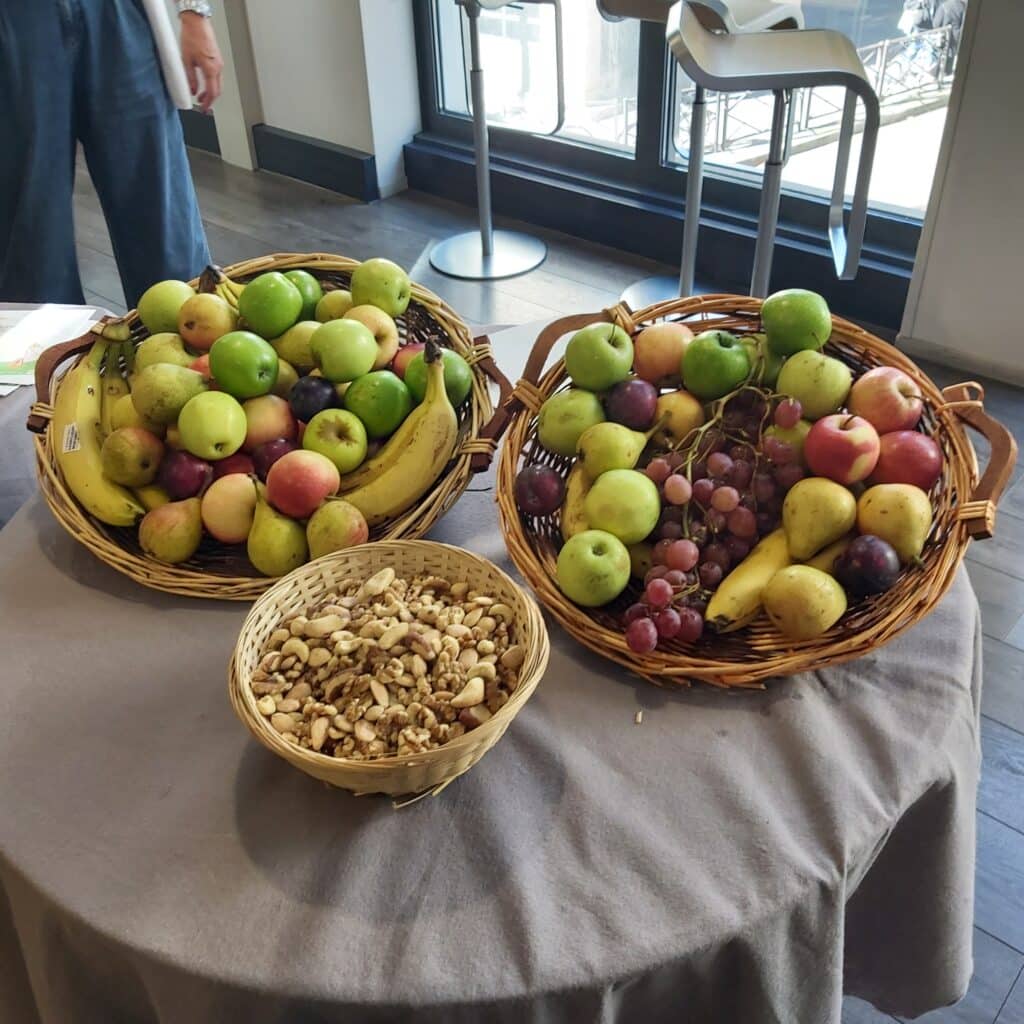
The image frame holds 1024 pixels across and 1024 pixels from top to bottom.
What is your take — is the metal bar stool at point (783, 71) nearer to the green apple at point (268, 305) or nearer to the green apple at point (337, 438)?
the green apple at point (268, 305)

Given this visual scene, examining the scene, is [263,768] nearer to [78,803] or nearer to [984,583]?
[78,803]

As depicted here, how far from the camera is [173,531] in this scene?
913 millimetres

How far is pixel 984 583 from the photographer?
1.73 meters

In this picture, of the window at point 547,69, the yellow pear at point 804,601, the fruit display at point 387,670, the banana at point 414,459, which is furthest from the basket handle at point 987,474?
the window at point 547,69

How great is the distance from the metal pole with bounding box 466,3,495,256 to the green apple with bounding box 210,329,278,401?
6.02ft

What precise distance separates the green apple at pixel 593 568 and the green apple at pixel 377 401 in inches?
10.2

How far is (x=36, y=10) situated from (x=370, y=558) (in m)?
1.41

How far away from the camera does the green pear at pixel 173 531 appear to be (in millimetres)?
915

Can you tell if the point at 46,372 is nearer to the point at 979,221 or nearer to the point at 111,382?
the point at 111,382

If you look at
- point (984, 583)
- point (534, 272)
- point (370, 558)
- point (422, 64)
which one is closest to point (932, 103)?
point (534, 272)

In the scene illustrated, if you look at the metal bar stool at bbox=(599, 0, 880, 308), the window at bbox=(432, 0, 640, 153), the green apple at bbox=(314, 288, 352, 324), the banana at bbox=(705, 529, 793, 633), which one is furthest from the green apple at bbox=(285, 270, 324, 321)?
the window at bbox=(432, 0, 640, 153)

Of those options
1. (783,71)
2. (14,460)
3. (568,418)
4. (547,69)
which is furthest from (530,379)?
(547,69)

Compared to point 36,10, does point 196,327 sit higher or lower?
lower

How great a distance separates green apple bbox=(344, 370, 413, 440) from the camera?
0.96 m
